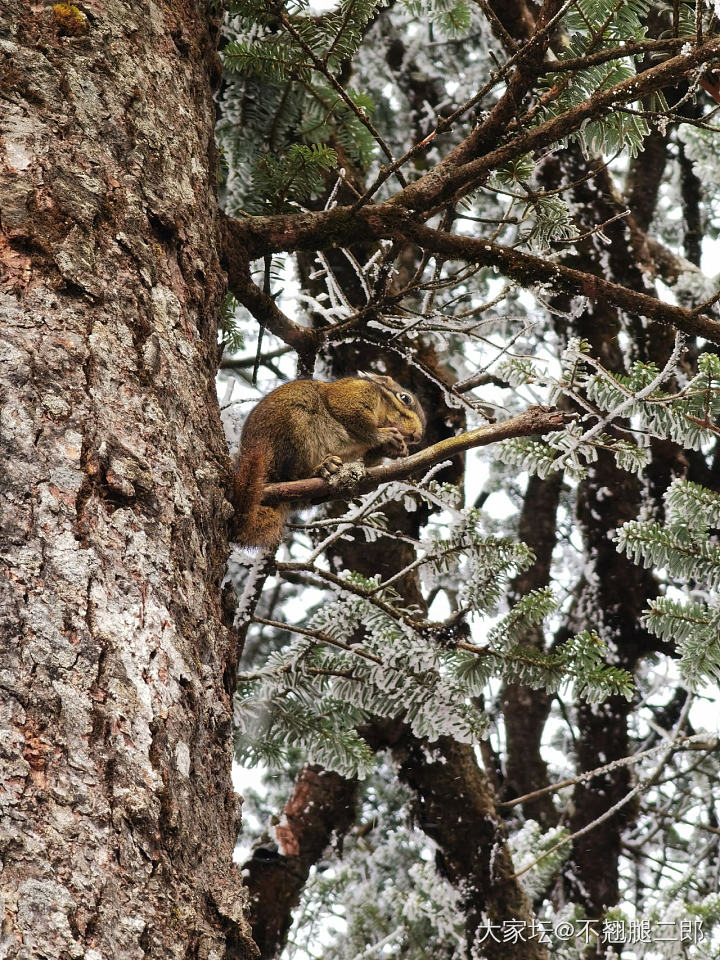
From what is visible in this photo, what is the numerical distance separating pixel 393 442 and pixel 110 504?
7.13 ft

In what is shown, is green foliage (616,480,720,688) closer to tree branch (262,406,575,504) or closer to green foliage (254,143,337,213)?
tree branch (262,406,575,504)

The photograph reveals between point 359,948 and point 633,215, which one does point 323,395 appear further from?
point 633,215

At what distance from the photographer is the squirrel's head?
367 cm

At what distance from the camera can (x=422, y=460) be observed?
2000 millimetres

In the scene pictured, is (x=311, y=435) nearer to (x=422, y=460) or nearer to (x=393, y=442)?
(x=393, y=442)

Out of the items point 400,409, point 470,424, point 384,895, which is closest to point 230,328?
point 400,409

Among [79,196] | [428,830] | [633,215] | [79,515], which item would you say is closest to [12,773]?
[79,515]

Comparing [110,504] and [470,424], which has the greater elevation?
[470,424]

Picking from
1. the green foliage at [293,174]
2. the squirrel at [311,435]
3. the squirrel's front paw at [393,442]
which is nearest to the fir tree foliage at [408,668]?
the squirrel at [311,435]

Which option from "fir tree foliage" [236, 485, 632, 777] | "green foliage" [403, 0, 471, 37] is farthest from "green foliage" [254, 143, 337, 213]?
"green foliage" [403, 0, 471, 37]

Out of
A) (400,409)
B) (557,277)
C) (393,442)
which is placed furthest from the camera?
(400,409)

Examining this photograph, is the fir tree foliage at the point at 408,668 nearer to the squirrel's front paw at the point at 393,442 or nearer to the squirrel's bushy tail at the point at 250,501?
the squirrel's front paw at the point at 393,442

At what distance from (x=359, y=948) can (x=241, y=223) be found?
3.75 meters

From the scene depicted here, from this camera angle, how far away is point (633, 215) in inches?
224
